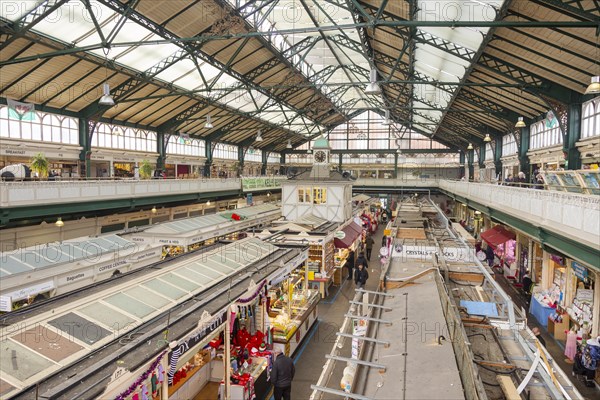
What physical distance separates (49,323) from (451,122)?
3802 cm

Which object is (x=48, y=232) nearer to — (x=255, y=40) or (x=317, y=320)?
(x=317, y=320)

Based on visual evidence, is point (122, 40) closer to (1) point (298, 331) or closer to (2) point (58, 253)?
(2) point (58, 253)

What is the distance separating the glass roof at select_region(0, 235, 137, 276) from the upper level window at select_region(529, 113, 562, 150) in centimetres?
2109

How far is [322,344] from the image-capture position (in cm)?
1308

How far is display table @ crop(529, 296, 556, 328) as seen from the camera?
14070mm

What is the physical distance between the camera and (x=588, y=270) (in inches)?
457

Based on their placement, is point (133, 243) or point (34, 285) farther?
point (133, 243)

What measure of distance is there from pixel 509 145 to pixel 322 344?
25.3 metres

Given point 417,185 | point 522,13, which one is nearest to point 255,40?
point 522,13

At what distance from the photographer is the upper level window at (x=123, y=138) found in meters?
27.1

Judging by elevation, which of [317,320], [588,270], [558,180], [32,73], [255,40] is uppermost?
[255,40]

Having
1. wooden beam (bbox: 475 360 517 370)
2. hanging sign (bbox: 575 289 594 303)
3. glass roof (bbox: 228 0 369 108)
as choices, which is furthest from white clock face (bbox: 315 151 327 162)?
wooden beam (bbox: 475 360 517 370)

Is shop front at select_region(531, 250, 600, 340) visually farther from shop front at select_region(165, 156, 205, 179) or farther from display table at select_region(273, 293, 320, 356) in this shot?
shop front at select_region(165, 156, 205, 179)

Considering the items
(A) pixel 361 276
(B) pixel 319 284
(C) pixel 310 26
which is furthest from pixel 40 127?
(A) pixel 361 276
